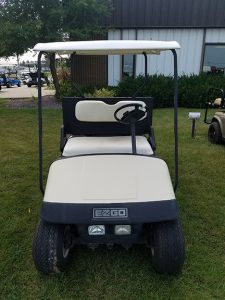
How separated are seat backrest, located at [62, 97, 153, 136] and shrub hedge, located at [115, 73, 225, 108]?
5351 millimetres

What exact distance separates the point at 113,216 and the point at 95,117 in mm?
1461

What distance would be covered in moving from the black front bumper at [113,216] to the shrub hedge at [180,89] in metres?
6.91

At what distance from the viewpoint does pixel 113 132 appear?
10.5 ft

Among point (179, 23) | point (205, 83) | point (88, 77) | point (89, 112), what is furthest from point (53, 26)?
point (89, 112)

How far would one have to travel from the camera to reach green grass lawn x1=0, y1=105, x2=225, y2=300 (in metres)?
1.96

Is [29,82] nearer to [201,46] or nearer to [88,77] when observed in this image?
[88,77]

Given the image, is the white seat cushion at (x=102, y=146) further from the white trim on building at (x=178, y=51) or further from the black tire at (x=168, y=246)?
the white trim on building at (x=178, y=51)

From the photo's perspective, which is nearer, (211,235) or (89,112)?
(211,235)

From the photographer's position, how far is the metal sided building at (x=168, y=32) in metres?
9.36

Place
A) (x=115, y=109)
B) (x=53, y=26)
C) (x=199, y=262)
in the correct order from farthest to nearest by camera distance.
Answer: (x=53, y=26)
(x=115, y=109)
(x=199, y=262)

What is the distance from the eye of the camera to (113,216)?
5.92ft

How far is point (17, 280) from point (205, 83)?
8118 mm

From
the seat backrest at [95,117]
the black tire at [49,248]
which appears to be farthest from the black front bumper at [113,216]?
the seat backrest at [95,117]

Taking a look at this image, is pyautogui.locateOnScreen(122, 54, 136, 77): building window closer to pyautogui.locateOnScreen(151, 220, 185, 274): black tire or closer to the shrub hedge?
the shrub hedge
